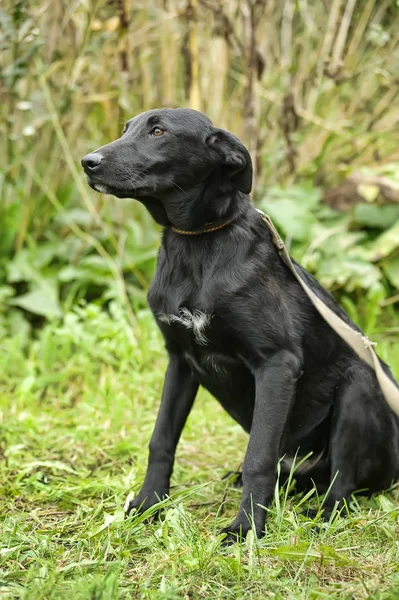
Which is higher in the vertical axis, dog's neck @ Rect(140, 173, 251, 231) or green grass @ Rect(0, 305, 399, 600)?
dog's neck @ Rect(140, 173, 251, 231)

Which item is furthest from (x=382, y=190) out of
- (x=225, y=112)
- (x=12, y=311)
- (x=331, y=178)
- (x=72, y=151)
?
(x=12, y=311)

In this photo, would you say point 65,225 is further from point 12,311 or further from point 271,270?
point 271,270

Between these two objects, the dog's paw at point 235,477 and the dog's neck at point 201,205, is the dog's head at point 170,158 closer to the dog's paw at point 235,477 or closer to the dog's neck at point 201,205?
the dog's neck at point 201,205

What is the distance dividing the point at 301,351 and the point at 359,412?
1.04 feet

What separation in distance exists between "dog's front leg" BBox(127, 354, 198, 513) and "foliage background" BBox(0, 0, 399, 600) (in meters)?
0.13

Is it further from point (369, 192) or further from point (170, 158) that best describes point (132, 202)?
point (170, 158)

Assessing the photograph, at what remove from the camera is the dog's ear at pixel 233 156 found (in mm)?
2504

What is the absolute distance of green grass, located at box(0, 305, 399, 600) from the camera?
2.05 m

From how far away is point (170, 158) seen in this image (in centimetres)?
251

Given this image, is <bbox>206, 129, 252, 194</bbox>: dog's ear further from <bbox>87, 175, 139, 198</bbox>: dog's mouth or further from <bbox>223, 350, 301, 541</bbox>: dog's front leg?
<bbox>223, 350, 301, 541</bbox>: dog's front leg

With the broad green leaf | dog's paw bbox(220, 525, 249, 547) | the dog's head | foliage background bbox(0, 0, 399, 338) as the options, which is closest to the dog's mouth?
the dog's head

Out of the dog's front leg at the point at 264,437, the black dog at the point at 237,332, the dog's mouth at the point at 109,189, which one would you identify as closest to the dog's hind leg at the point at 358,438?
the black dog at the point at 237,332

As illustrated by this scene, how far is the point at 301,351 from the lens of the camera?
2.64 meters

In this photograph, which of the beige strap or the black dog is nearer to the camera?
the black dog
